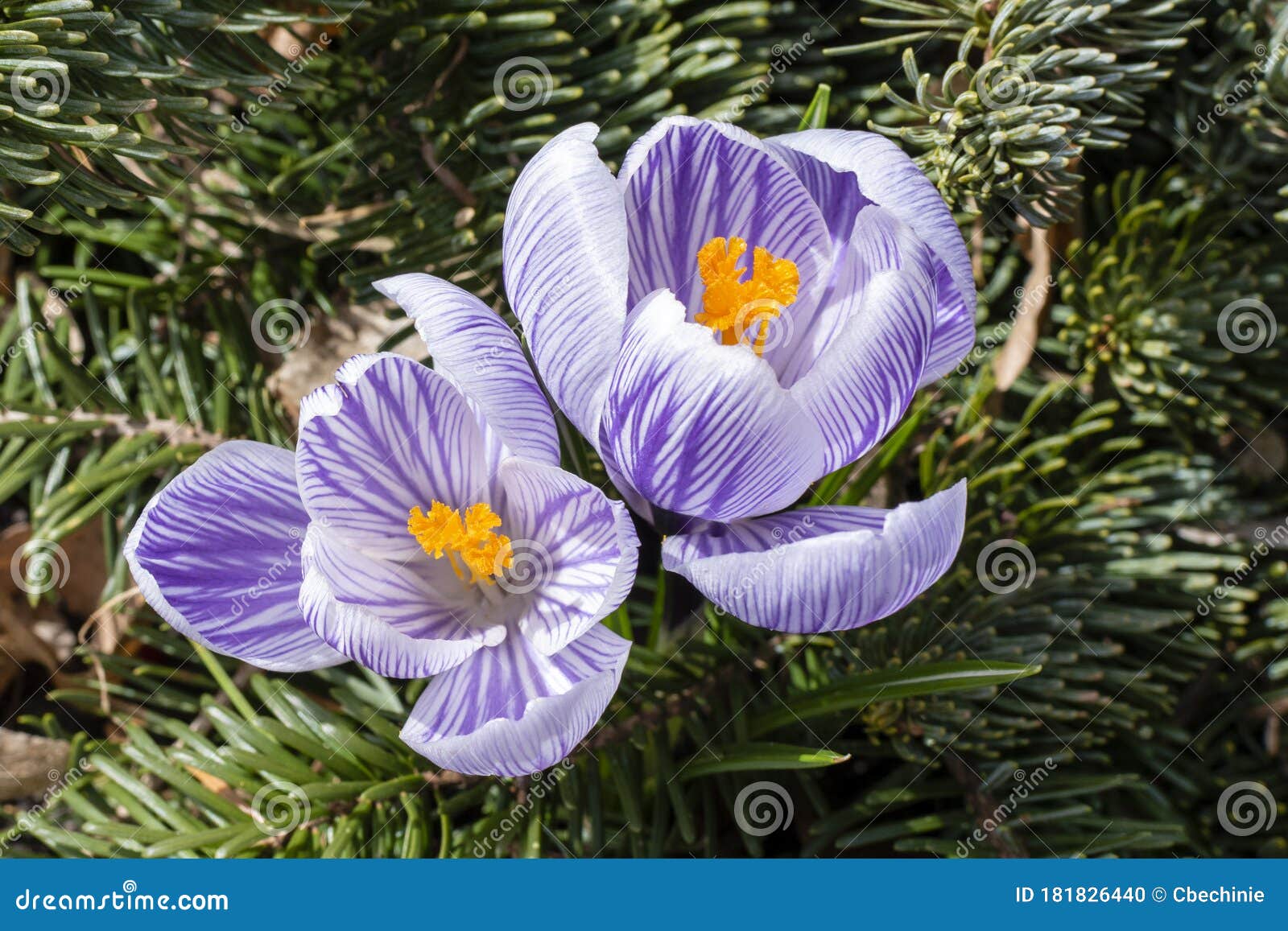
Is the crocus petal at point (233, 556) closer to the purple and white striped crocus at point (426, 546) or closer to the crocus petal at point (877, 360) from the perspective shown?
the purple and white striped crocus at point (426, 546)

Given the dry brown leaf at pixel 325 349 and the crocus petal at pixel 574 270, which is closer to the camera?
the crocus petal at pixel 574 270

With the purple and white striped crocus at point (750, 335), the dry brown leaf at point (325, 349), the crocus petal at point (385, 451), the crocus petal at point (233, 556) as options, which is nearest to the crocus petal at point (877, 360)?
the purple and white striped crocus at point (750, 335)

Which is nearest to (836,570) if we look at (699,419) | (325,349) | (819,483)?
(699,419)

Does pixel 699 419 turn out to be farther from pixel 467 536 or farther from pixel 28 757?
pixel 28 757

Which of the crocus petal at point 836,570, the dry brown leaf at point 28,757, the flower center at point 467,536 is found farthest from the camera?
the dry brown leaf at point 28,757

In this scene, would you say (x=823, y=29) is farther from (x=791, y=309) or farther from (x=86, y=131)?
(x=86, y=131)

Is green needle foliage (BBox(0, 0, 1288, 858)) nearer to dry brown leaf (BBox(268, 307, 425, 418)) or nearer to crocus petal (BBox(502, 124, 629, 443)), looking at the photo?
dry brown leaf (BBox(268, 307, 425, 418))
